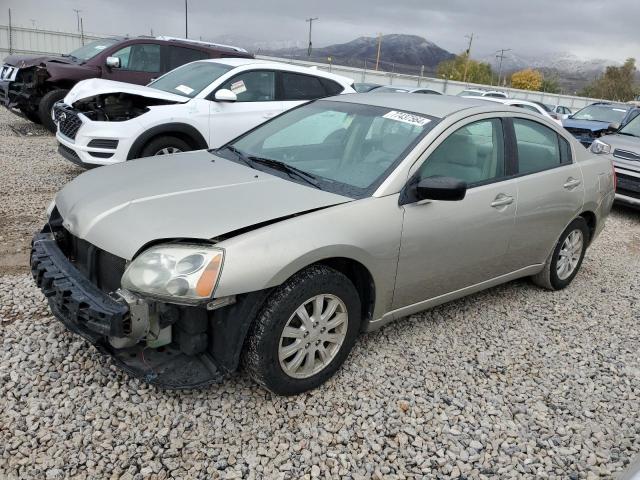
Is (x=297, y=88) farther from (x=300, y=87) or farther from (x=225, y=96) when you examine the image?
(x=225, y=96)

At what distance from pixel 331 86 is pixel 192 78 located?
2072 millimetres

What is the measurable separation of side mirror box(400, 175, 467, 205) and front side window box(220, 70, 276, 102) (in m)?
4.79

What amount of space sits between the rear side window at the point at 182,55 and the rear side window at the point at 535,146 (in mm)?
7385

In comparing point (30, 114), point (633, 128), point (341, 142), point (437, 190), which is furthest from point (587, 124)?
point (30, 114)

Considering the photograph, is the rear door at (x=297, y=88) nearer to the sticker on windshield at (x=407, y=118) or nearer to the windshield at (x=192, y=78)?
the windshield at (x=192, y=78)

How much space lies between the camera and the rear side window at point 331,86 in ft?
26.9

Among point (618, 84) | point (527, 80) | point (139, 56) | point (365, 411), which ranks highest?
point (618, 84)

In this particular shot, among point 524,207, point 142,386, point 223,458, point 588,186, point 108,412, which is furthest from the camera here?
point 588,186

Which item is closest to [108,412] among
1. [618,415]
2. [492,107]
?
[618,415]

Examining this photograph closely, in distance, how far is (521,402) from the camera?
3.19 meters

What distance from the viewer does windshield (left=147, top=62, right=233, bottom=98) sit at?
23.9ft

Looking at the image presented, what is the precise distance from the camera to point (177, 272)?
2477 mm

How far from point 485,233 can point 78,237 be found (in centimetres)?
250

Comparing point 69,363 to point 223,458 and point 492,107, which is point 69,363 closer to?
point 223,458
